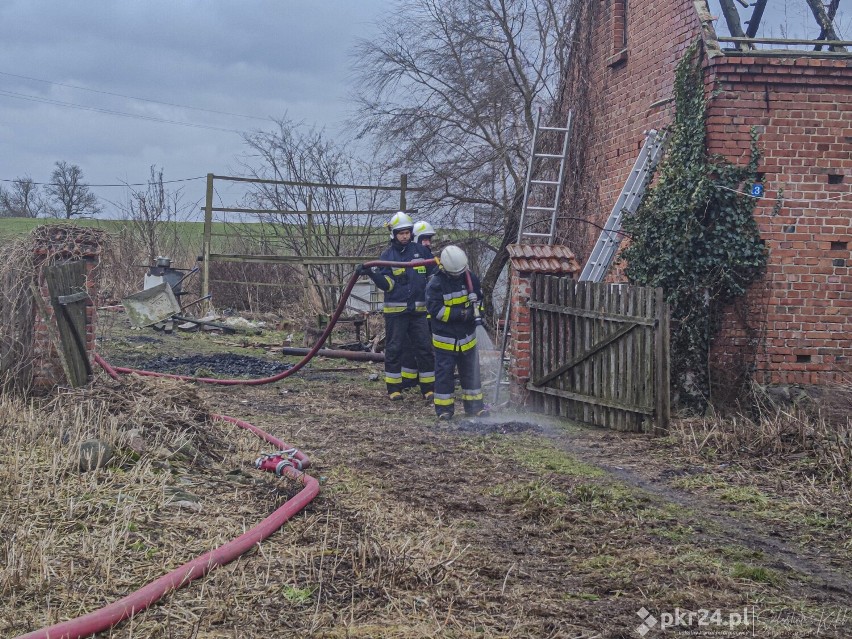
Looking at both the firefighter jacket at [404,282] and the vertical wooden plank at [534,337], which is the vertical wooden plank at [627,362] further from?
the firefighter jacket at [404,282]

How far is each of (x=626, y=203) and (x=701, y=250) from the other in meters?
1.72

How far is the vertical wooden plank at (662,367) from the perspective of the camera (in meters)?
8.56

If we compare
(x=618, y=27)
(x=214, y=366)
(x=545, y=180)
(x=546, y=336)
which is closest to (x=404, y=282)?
(x=546, y=336)


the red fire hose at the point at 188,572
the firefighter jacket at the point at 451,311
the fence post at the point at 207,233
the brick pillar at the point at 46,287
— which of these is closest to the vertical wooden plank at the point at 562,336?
the firefighter jacket at the point at 451,311

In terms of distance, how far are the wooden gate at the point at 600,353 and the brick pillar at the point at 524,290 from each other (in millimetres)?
102

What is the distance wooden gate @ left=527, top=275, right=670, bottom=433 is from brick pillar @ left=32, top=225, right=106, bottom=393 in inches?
196

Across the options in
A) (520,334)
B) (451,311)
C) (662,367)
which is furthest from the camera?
(520,334)

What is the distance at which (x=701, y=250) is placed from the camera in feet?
31.6

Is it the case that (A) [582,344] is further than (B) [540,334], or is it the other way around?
(B) [540,334]

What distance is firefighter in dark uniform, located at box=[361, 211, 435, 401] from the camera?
11.3 metres

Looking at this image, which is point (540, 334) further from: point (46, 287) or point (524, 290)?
point (46, 287)

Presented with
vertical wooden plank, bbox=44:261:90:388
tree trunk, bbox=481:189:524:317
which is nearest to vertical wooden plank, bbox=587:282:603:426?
vertical wooden plank, bbox=44:261:90:388

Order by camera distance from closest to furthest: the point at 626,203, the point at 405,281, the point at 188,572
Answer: the point at 188,572
the point at 626,203
the point at 405,281

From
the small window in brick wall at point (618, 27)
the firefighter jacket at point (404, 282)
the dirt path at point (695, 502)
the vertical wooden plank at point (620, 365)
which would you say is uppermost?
the small window in brick wall at point (618, 27)
